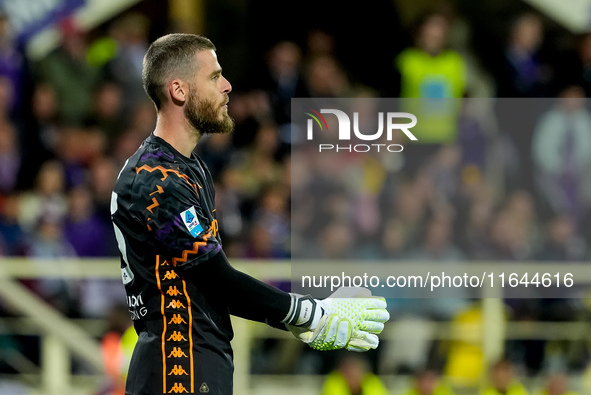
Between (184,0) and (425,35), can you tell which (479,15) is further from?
(184,0)

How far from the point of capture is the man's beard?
3906 millimetres

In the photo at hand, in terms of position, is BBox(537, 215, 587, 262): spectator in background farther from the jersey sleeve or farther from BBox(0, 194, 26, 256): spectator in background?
the jersey sleeve

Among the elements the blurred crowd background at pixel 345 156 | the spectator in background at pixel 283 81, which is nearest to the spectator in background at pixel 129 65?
the blurred crowd background at pixel 345 156

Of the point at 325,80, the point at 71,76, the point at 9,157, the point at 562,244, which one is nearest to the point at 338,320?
the point at 562,244

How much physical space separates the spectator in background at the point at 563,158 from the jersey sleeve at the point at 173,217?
20.4 feet

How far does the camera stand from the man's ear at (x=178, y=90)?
3.88 m

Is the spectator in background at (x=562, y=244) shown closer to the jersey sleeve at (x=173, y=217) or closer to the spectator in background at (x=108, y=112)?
the spectator in background at (x=108, y=112)

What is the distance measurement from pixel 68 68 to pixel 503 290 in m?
4.83

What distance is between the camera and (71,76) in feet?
33.0

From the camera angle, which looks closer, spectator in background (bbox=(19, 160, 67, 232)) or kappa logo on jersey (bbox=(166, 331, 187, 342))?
kappa logo on jersey (bbox=(166, 331, 187, 342))

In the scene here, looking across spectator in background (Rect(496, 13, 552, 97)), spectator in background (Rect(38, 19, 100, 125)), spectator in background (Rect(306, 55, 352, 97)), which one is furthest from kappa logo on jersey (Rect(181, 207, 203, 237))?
spectator in background (Rect(496, 13, 552, 97))

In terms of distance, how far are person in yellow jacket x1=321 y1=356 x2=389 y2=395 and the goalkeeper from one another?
167 inches

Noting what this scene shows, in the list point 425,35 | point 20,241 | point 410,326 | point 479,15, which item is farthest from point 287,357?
point 479,15

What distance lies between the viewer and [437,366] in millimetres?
8438
